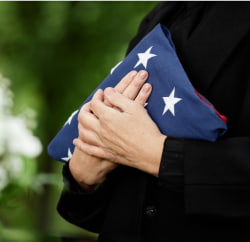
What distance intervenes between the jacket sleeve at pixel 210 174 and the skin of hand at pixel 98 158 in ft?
0.51

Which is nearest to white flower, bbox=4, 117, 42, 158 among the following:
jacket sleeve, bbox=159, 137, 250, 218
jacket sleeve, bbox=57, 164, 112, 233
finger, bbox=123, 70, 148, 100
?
jacket sleeve, bbox=57, 164, 112, 233

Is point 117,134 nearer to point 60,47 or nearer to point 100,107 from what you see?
point 100,107

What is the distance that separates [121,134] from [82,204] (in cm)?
31

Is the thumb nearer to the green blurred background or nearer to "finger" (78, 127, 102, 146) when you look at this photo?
"finger" (78, 127, 102, 146)

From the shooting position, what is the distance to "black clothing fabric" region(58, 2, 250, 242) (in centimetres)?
101

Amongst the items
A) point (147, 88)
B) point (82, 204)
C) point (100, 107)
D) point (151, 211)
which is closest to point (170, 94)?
point (147, 88)

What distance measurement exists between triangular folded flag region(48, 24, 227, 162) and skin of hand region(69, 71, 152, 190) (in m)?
0.02

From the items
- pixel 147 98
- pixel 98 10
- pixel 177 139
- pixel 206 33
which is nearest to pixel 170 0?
pixel 206 33

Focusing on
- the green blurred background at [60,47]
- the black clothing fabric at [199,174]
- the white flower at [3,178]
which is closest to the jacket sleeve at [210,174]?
the black clothing fabric at [199,174]

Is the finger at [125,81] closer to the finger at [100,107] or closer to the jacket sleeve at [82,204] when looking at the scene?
the finger at [100,107]

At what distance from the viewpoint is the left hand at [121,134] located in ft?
3.46

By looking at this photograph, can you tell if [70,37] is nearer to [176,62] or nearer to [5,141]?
Answer: [5,141]

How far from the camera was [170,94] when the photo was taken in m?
1.07

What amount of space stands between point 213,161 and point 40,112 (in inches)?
133
